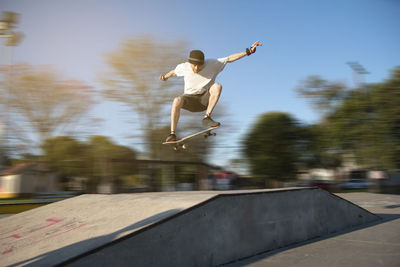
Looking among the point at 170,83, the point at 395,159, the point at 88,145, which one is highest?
the point at 170,83

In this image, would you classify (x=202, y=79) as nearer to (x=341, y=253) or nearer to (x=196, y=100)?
(x=196, y=100)

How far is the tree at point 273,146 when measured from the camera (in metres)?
24.2

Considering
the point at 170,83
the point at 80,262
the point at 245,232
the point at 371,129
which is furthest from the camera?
the point at 371,129

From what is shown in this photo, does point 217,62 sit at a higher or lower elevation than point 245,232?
higher

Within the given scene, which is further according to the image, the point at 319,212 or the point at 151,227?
the point at 319,212

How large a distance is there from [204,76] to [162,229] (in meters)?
3.59

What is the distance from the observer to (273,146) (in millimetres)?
24344

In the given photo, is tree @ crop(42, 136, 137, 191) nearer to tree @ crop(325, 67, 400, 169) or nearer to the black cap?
the black cap

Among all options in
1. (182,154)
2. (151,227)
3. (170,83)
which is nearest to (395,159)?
(182,154)

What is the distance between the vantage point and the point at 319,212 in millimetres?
6695

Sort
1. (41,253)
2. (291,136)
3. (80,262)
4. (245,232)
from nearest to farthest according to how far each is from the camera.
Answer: (80,262) < (41,253) < (245,232) < (291,136)

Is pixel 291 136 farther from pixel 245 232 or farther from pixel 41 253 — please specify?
pixel 41 253

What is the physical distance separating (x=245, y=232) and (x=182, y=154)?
1539 centimetres

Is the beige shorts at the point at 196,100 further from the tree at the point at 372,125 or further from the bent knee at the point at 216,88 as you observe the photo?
the tree at the point at 372,125
